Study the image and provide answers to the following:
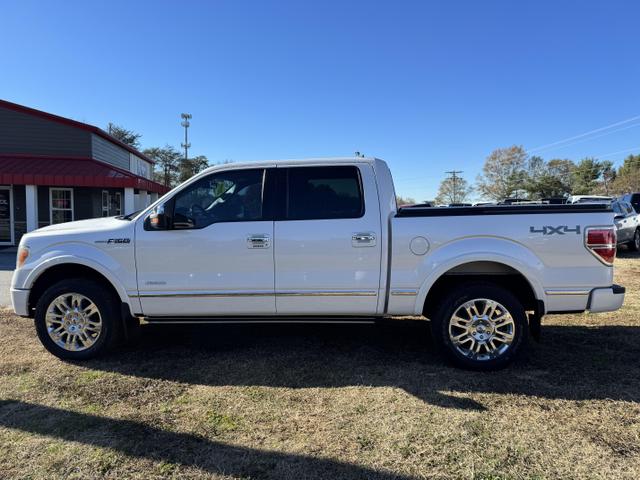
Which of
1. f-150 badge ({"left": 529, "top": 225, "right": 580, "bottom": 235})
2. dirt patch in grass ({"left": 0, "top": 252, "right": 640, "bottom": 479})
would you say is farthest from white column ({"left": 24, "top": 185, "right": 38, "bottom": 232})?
f-150 badge ({"left": 529, "top": 225, "right": 580, "bottom": 235})

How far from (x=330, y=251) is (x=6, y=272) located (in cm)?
1068

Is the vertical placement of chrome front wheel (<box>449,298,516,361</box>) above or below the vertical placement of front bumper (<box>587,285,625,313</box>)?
below

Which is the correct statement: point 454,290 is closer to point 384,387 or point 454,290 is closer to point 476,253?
point 476,253

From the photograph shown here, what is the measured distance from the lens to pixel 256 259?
431cm

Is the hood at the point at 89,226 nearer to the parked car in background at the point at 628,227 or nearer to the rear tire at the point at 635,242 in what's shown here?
the parked car in background at the point at 628,227

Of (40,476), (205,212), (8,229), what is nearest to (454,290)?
(205,212)

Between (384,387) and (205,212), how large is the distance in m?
2.41

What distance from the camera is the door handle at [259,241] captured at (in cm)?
429

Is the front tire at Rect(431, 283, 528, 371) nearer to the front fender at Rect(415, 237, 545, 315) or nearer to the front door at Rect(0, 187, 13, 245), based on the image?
the front fender at Rect(415, 237, 545, 315)

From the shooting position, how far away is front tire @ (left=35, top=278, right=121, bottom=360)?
176 inches

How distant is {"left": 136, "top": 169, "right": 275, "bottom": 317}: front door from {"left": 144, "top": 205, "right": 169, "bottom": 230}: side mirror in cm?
3

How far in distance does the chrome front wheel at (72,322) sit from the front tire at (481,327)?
346 centimetres

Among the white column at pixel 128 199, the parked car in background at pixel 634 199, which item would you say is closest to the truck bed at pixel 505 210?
the parked car in background at pixel 634 199

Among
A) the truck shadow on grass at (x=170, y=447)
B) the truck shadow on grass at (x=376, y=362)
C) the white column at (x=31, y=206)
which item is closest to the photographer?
the truck shadow on grass at (x=170, y=447)
